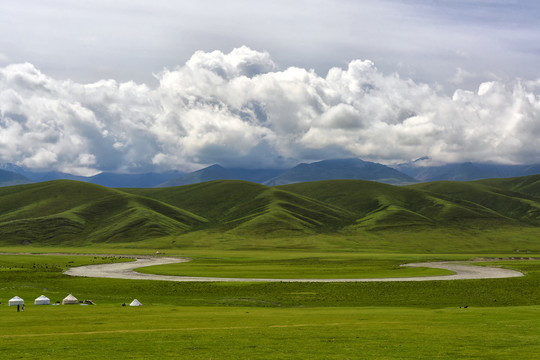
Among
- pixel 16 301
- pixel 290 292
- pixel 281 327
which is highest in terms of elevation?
pixel 16 301

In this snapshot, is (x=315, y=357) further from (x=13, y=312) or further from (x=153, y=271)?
(x=153, y=271)

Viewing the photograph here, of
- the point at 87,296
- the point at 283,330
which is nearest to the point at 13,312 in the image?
the point at 87,296

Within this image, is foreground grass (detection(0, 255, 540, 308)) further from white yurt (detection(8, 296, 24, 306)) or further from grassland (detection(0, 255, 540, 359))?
white yurt (detection(8, 296, 24, 306))

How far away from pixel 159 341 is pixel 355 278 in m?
81.7

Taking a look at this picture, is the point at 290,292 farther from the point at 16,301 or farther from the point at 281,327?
the point at 16,301

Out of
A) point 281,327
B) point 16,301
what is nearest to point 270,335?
point 281,327

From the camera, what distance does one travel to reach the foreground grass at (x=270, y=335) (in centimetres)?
3347

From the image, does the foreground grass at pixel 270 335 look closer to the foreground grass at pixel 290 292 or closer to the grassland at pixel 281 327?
the grassland at pixel 281 327

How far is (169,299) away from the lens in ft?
273

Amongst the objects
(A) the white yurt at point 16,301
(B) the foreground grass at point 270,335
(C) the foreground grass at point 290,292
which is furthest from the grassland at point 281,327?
(A) the white yurt at point 16,301

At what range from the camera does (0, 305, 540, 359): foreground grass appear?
1318 inches

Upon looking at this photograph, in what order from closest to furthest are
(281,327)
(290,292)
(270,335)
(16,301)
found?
1. (270,335)
2. (281,327)
3. (16,301)
4. (290,292)

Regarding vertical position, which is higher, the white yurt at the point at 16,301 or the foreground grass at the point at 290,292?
the white yurt at the point at 16,301

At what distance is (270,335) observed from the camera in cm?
4153
